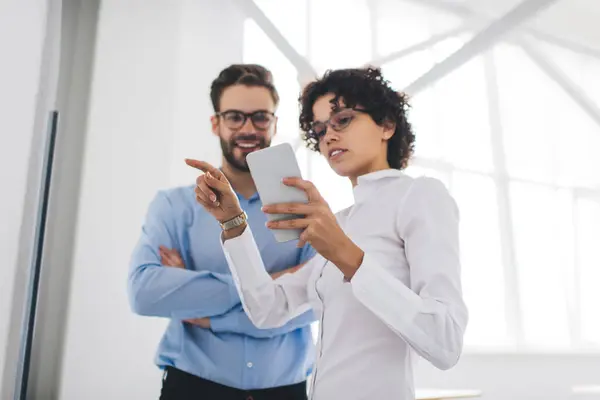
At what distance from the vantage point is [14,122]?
6.47 feet

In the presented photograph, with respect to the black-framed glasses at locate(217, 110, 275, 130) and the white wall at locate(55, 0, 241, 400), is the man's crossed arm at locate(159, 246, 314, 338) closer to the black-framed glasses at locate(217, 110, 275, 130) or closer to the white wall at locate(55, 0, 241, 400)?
the black-framed glasses at locate(217, 110, 275, 130)

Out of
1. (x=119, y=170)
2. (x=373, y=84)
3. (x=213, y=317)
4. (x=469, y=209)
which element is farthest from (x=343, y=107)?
(x=469, y=209)

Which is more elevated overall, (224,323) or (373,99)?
(373,99)

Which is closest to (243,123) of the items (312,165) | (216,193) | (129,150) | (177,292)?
(216,193)

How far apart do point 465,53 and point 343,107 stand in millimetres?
2722

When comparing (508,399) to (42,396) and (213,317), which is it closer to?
(213,317)

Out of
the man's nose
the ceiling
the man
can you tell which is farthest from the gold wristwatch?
the ceiling

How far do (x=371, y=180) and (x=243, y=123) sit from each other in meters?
0.65

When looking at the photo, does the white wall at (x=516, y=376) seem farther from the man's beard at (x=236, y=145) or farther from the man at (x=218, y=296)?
the man's beard at (x=236, y=145)

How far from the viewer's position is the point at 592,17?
3572 mm

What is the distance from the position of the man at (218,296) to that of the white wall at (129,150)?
964 millimetres

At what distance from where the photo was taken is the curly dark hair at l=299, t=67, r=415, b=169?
136cm

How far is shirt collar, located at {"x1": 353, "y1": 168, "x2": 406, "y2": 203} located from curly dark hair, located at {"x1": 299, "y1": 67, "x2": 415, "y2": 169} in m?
0.16

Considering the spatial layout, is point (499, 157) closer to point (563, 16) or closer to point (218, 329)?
point (563, 16)
